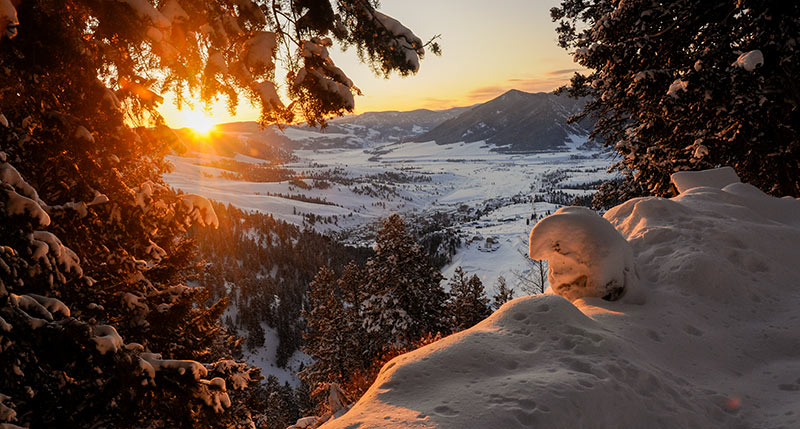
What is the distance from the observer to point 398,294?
73.7 feet

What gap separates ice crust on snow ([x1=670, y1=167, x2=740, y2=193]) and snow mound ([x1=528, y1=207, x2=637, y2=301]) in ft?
15.3

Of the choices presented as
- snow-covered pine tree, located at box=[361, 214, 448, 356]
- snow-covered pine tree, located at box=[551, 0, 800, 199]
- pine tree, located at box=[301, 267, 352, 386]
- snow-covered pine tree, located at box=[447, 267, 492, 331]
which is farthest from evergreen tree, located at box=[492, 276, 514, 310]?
pine tree, located at box=[301, 267, 352, 386]

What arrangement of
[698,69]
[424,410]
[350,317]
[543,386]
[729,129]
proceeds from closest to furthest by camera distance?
[424,410] → [543,386] → [698,69] → [729,129] → [350,317]

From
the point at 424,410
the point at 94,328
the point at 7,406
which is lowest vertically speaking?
the point at 424,410

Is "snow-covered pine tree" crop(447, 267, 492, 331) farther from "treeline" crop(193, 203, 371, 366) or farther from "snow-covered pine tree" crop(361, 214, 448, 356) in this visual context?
"treeline" crop(193, 203, 371, 366)

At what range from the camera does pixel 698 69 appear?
816 cm

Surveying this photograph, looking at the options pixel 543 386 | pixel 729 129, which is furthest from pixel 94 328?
pixel 729 129

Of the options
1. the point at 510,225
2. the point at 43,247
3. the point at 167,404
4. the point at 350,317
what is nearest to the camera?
the point at 43,247

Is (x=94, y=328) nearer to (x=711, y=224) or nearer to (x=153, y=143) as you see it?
(x=153, y=143)

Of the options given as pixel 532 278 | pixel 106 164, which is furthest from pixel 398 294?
pixel 532 278

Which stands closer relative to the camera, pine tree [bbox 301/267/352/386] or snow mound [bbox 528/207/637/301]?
snow mound [bbox 528/207/637/301]

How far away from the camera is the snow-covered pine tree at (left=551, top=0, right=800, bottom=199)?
7.76m

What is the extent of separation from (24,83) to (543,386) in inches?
211

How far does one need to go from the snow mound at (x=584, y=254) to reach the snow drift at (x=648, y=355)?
0.25m
